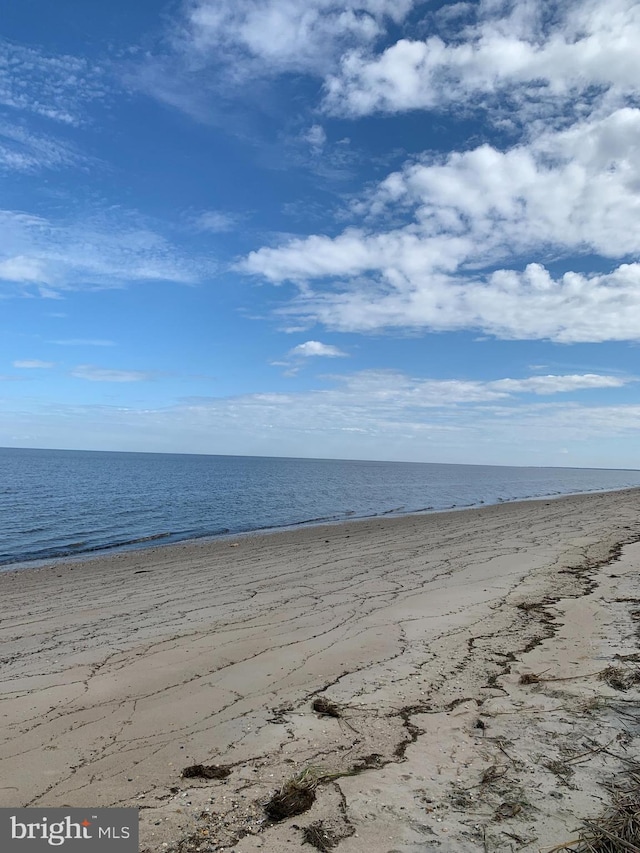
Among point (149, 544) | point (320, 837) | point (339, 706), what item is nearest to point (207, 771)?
point (320, 837)

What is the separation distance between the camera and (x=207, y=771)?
163 inches

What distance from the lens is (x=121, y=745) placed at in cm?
473

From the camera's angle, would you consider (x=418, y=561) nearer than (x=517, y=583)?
No

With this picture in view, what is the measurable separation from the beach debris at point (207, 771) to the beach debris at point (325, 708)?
127 cm

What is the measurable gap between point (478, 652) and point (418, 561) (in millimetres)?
7734

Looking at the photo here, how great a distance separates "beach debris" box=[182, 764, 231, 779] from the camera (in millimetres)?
4098

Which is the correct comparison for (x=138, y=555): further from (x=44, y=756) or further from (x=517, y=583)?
(x=44, y=756)

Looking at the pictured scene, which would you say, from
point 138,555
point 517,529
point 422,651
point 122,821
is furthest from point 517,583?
point 138,555

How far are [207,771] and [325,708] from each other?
4.96 feet

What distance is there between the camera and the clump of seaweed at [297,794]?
139 inches

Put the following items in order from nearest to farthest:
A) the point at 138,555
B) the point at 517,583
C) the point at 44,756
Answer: the point at 44,756 < the point at 517,583 < the point at 138,555

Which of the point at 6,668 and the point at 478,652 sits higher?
the point at 478,652

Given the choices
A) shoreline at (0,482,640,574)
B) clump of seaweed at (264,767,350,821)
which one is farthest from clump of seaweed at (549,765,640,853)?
shoreline at (0,482,640,574)

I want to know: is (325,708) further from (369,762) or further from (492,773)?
(492,773)
